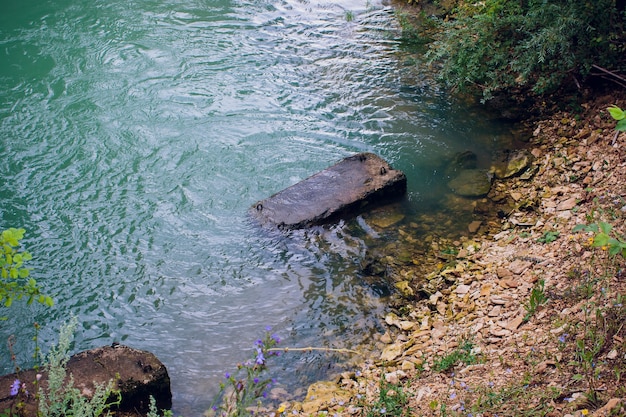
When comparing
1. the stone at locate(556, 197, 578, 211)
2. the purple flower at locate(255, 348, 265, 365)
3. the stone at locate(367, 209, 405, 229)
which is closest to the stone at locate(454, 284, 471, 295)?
the stone at locate(367, 209, 405, 229)

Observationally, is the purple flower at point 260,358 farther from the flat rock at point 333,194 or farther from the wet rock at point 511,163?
the wet rock at point 511,163

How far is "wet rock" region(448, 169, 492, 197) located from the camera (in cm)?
586

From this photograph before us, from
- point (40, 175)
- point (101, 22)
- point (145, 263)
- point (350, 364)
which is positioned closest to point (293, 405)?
point (350, 364)

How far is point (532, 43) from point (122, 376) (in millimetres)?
5070

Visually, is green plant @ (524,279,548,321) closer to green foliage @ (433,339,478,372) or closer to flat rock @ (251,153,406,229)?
green foliage @ (433,339,478,372)

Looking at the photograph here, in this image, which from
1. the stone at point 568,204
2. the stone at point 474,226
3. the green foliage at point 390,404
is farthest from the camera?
the stone at point 474,226

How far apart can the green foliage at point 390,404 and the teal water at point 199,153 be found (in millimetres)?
684

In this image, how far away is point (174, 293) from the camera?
16.0ft

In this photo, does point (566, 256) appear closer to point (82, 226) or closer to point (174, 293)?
point (174, 293)

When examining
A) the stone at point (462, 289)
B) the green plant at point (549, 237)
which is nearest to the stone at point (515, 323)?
the stone at point (462, 289)

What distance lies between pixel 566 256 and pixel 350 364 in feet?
5.97

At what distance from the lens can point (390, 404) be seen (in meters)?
3.42

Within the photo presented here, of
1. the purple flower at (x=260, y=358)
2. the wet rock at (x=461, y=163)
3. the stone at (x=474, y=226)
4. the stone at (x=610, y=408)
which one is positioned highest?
the purple flower at (x=260, y=358)

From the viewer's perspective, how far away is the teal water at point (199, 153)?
181 inches
